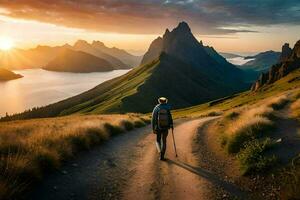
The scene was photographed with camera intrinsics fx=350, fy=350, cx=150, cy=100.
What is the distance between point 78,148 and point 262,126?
9.06 meters

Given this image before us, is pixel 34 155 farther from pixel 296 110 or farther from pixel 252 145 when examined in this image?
pixel 296 110

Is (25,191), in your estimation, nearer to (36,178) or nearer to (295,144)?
(36,178)

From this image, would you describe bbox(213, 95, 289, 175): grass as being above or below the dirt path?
above

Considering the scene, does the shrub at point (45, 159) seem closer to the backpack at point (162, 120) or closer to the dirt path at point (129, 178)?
the dirt path at point (129, 178)

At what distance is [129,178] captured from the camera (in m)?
13.4

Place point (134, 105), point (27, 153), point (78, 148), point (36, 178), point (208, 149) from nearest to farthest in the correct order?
point (36, 178)
point (27, 153)
point (78, 148)
point (208, 149)
point (134, 105)

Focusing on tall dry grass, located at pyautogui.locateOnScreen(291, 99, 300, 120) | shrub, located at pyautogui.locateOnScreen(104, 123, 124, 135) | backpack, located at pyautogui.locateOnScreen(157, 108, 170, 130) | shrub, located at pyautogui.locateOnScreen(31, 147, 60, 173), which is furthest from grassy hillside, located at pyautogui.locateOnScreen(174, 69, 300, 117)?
shrub, located at pyautogui.locateOnScreen(31, 147, 60, 173)

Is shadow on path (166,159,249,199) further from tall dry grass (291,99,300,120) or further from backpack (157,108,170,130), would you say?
tall dry grass (291,99,300,120)

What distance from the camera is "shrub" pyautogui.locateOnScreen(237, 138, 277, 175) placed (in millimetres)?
12282

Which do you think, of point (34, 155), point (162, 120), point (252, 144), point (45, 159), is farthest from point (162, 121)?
point (34, 155)

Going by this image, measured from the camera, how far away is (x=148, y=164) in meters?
15.6

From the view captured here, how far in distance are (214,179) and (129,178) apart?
3.19 meters

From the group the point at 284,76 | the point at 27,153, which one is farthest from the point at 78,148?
the point at 284,76

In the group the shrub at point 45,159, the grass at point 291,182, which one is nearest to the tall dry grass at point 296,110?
the grass at point 291,182
